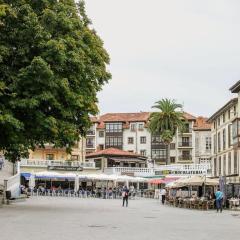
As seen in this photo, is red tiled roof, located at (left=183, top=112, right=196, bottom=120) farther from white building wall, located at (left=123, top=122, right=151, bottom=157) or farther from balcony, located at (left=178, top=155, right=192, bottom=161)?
white building wall, located at (left=123, top=122, right=151, bottom=157)

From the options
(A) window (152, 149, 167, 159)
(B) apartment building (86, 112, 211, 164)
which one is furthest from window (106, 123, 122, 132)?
(A) window (152, 149, 167, 159)

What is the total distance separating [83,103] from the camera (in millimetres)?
34094

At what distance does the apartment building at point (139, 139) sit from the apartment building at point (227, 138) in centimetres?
4838

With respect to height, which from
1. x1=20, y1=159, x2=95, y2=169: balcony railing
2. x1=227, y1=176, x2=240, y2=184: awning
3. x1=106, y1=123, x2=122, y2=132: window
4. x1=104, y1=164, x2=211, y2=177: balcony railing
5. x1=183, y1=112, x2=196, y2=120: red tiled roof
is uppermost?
x1=183, y1=112, x2=196, y2=120: red tiled roof

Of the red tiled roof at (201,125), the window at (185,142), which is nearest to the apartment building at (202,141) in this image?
the red tiled roof at (201,125)

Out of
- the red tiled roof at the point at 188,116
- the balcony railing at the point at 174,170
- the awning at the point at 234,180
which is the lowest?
the awning at the point at 234,180

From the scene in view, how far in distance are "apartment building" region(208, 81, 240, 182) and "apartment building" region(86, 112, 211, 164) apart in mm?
48380

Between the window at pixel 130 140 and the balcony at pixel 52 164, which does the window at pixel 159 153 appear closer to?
the window at pixel 130 140

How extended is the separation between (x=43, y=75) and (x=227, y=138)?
36025 millimetres

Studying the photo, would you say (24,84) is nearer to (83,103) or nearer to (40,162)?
(83,103)

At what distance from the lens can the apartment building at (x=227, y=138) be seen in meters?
54.2

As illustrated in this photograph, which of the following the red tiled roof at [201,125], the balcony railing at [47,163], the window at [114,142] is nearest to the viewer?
the balcony railing at [47,163]

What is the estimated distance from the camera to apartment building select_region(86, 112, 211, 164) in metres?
121

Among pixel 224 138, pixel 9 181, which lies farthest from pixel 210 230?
pixel 224 138
